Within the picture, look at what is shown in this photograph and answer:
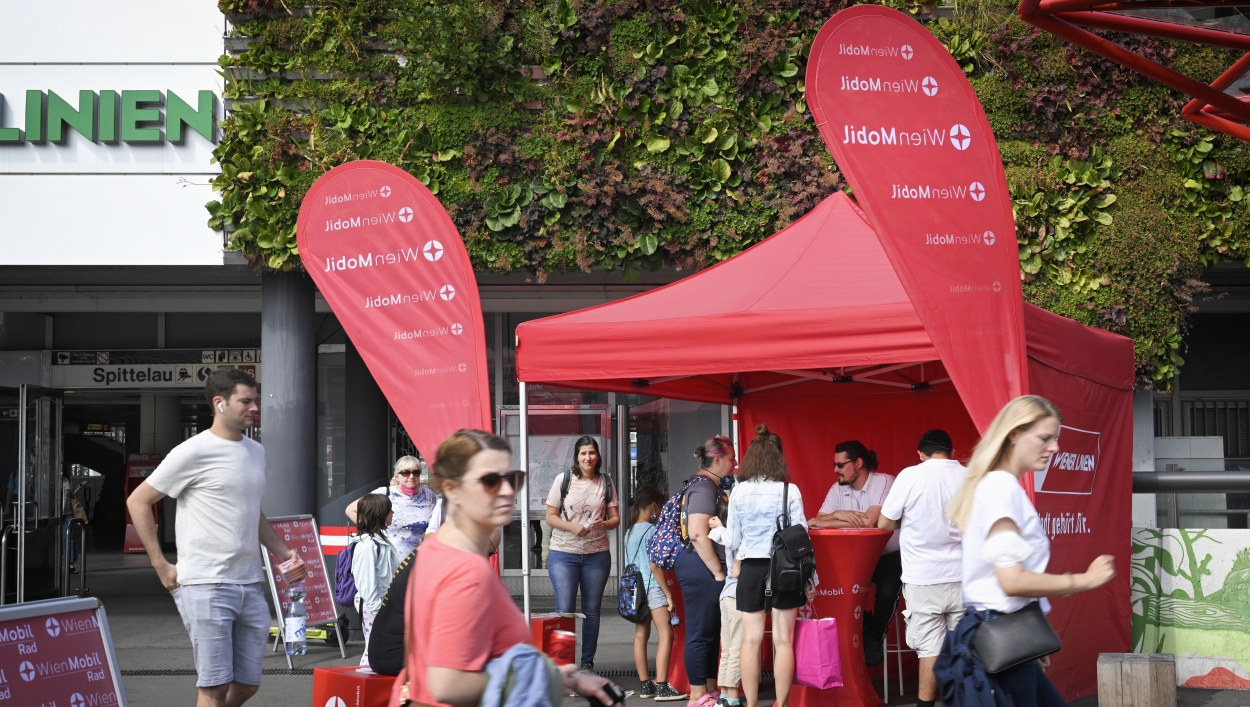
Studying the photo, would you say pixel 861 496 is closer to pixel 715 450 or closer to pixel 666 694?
pixel 715 450

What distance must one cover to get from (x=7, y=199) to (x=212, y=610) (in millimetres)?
7544

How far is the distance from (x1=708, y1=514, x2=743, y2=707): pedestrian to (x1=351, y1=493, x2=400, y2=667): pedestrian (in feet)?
6.82

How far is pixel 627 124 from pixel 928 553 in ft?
18.2

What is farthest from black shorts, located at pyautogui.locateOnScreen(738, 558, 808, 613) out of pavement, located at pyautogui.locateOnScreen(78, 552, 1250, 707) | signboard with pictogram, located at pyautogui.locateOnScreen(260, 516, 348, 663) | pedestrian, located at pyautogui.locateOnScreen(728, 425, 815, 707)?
signboard with pictogram, located at pyautogui.locateOnScreen(260, 516, 348, 663)

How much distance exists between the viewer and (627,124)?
10555mm

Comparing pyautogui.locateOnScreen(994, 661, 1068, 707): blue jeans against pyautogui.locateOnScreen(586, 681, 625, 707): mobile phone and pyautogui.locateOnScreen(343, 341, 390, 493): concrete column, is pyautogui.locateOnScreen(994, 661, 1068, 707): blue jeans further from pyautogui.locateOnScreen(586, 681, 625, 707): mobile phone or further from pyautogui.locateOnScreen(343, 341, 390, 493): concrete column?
pyautogui.locateOnScreen(343, 341, 390, 493): concrete column

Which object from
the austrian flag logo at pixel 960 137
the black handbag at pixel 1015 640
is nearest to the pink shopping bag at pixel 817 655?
the austrian flag logo at pixel 960 137

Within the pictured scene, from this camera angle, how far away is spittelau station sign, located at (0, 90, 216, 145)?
10.8 meters

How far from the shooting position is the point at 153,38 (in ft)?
35.7

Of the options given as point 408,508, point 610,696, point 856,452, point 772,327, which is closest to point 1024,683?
point 610,696

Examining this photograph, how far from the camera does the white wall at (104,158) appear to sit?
1075cm

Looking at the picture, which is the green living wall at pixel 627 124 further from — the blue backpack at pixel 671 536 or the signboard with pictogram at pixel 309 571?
the blue backpack at pixel 671 536

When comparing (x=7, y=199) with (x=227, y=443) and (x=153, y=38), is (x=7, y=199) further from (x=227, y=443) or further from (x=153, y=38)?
(x=227, y=443)

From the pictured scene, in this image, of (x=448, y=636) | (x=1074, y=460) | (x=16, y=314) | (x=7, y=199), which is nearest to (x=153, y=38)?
A: (x=7, y=199)
